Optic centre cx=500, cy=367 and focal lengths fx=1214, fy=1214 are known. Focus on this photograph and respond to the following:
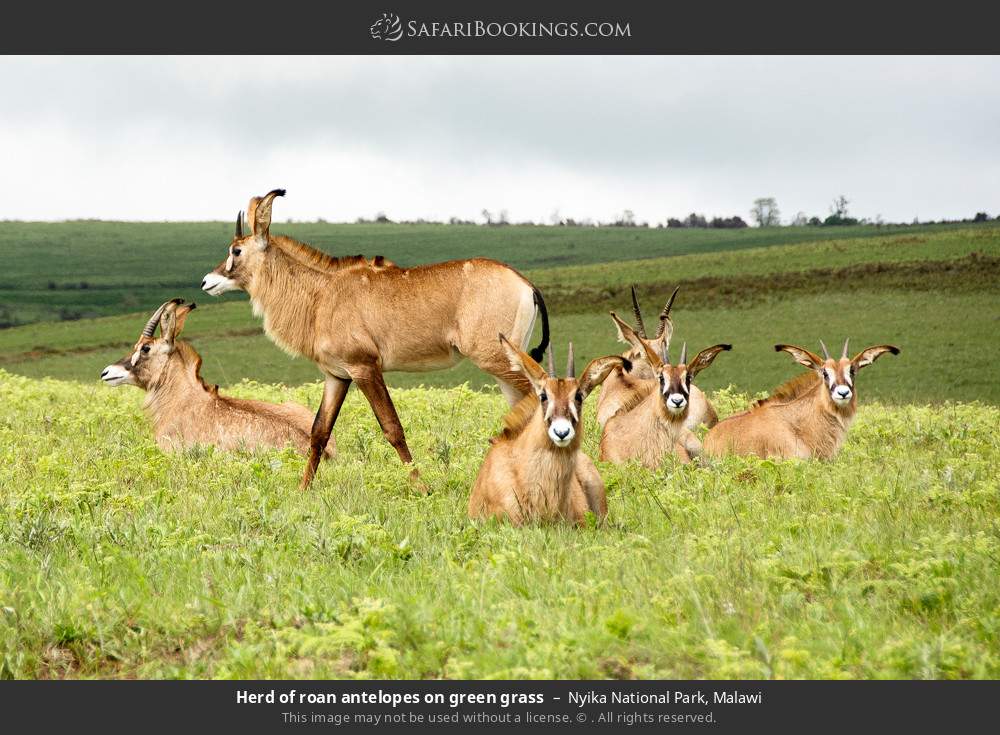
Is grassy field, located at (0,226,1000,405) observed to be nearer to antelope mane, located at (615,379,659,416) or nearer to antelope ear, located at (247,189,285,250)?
antelope mane, located at (615,379,659,416)

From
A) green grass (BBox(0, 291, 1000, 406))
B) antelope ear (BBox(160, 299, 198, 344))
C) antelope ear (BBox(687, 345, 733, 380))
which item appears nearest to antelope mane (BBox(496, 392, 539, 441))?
antelope ear (BBox(687, 345, 733, 380))

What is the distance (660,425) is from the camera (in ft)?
45.8

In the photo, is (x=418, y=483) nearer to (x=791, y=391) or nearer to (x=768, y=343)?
(x=791, y=391)

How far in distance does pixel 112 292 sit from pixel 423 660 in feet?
278

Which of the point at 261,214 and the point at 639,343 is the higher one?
the point at 261,214

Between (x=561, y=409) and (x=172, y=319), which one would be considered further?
(x=172, y=319)

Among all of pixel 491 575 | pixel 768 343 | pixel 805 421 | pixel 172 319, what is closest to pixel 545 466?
pixel 491 575

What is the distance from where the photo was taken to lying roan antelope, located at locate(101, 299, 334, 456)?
583 inches

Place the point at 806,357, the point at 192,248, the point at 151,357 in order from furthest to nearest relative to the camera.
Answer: the point at 192,248, the point at 151,357, the point at 806,357

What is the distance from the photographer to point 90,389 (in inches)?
949

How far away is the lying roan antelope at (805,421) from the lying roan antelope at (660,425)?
1.69 feet

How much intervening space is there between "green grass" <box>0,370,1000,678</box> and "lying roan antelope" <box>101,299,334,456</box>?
1616mm

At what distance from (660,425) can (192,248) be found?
10641 centimetres
